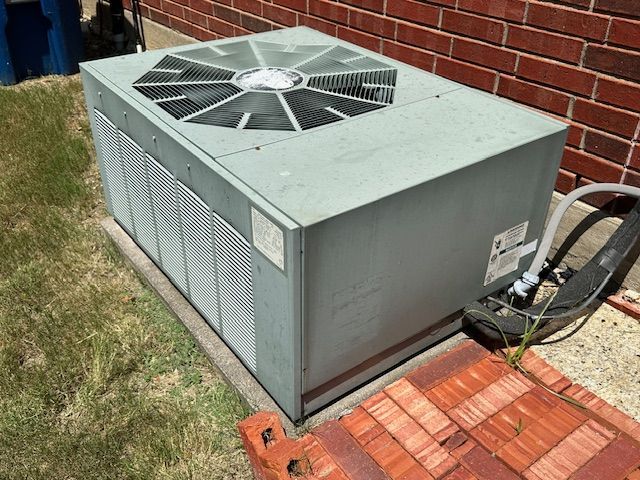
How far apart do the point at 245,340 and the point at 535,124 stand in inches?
54.3

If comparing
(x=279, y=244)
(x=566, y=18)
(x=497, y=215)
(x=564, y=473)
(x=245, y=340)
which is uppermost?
(x=566, y=18)

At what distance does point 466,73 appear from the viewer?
3.23m

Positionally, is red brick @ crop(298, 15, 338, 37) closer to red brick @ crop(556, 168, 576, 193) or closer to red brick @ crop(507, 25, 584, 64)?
red brick @ crop(507, 25, 584, 64)

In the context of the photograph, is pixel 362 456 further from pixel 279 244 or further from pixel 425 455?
pixel 279 244

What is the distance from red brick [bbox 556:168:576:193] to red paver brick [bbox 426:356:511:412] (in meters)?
1.00

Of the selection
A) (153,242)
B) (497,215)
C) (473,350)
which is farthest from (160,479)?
(497,215)

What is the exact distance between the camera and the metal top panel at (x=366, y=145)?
1.90m

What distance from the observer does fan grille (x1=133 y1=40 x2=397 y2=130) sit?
236 cm

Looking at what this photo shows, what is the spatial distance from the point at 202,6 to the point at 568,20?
3414 mm

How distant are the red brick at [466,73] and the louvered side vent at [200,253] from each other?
1.73 meters

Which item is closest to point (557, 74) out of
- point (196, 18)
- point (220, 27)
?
point (220, 27)

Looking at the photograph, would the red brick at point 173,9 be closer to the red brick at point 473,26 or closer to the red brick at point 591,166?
the red brick at point 473,26

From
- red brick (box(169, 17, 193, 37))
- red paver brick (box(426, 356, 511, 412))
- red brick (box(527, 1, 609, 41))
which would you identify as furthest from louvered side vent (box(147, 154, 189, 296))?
red brick (box(169, 17, 193, 37))

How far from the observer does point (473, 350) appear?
8.29ft
